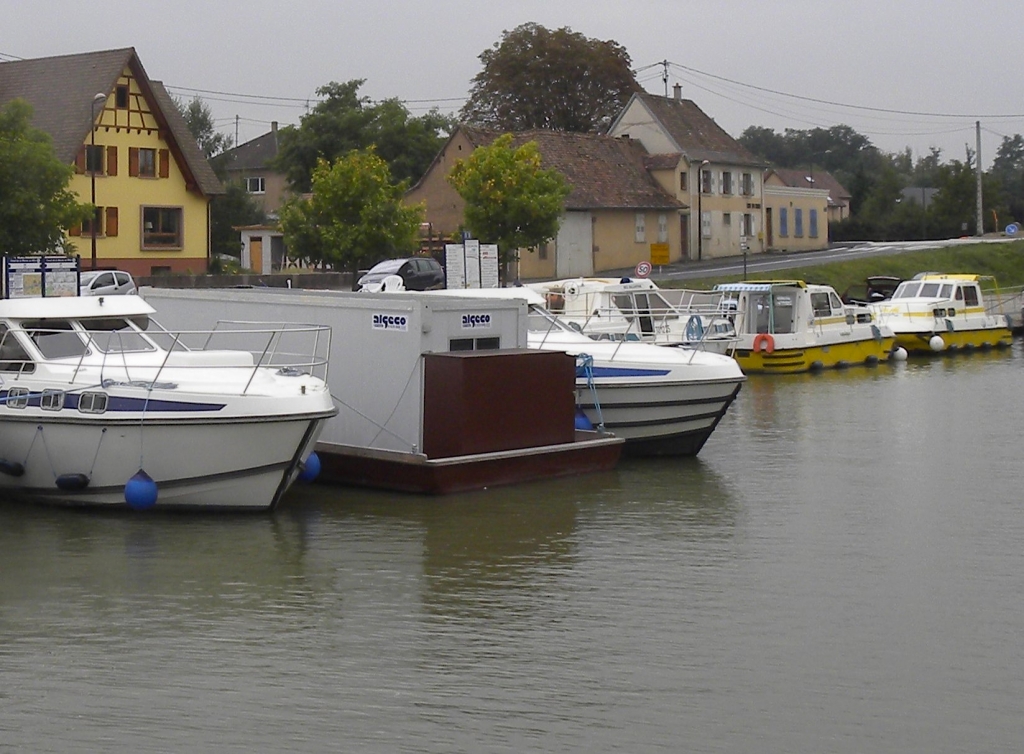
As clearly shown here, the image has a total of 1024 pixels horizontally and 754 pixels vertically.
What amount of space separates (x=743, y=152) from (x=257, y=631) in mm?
68153

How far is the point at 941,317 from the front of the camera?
137 ft

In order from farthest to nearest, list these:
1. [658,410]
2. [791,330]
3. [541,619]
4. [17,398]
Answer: [791,330], [658,410], [17,398], [541,619]

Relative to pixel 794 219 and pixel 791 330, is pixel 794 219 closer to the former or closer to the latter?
pixel 794 219

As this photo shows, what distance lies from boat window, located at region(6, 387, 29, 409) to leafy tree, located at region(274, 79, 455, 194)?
6477 centimetres

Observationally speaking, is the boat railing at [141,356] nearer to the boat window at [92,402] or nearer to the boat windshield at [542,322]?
the boat window at [92,402]

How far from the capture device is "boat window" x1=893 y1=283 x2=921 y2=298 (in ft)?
142

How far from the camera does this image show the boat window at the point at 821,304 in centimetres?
3675

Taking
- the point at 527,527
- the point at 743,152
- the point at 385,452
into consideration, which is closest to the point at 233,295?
the point at 385,452

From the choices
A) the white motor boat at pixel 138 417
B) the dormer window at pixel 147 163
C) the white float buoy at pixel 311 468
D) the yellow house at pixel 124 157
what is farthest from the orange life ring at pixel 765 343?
the dormer window at pixel 147 163

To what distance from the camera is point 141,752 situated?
30.8 feet

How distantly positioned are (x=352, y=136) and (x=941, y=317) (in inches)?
1815

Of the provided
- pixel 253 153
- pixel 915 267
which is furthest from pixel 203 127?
pixel 915 267

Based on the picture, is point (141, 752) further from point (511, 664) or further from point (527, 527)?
point (527, 527)

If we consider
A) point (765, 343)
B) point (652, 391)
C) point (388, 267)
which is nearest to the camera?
point (652, 391)
